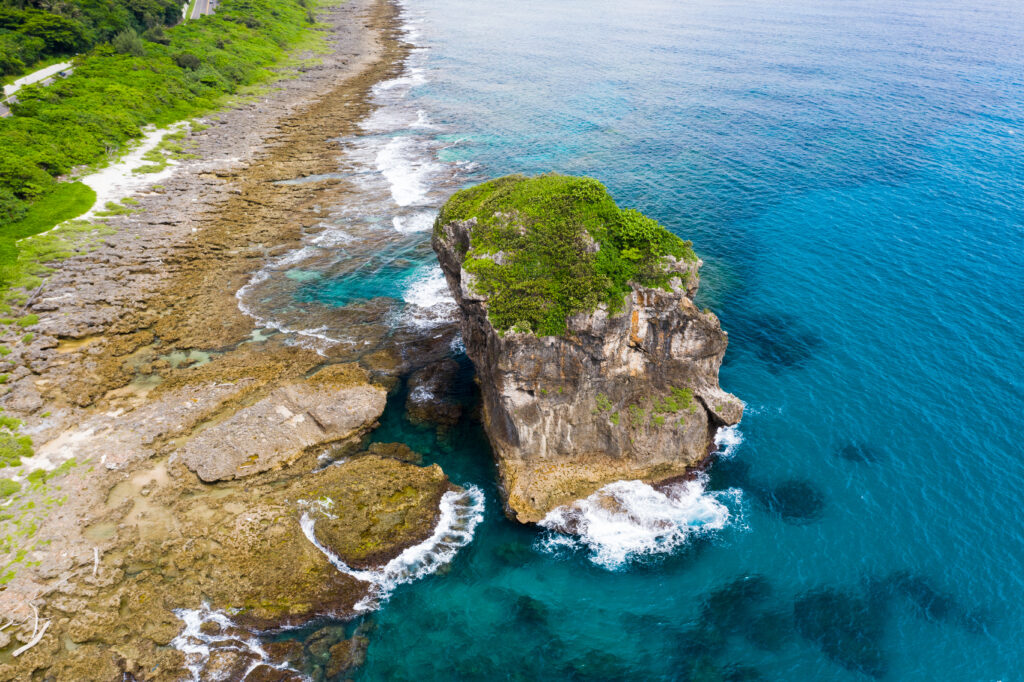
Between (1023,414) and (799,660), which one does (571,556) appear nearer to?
(799,660)

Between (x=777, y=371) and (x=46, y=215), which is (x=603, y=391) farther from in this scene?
(x=46, y=215)

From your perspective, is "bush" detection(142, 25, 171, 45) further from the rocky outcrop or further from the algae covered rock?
the algae covered rock

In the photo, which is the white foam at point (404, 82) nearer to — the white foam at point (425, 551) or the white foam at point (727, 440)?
the white foam at point (425, 551)

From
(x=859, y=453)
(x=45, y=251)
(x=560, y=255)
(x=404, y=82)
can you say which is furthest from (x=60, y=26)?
(x=859, y=453)

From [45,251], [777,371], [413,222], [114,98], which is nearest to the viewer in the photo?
[777,371]

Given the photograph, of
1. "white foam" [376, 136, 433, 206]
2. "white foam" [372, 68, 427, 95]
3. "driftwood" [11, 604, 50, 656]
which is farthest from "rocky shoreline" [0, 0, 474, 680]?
"white foam" [372, 68, 427, 95]

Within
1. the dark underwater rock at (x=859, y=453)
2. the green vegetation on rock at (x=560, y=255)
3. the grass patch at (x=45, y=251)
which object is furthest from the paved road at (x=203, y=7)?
the dark underwater rock at (x=859, y=453)

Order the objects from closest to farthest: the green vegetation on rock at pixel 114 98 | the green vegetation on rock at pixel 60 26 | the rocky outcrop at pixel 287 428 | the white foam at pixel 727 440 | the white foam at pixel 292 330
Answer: the rocky outcrop at pixel 287 428
the white foam at pixel 727 440
the white foam at pixel 292 330
the green vegetation on rock at pixel 114 98
the green vegetation on rock at pixel 60 26
